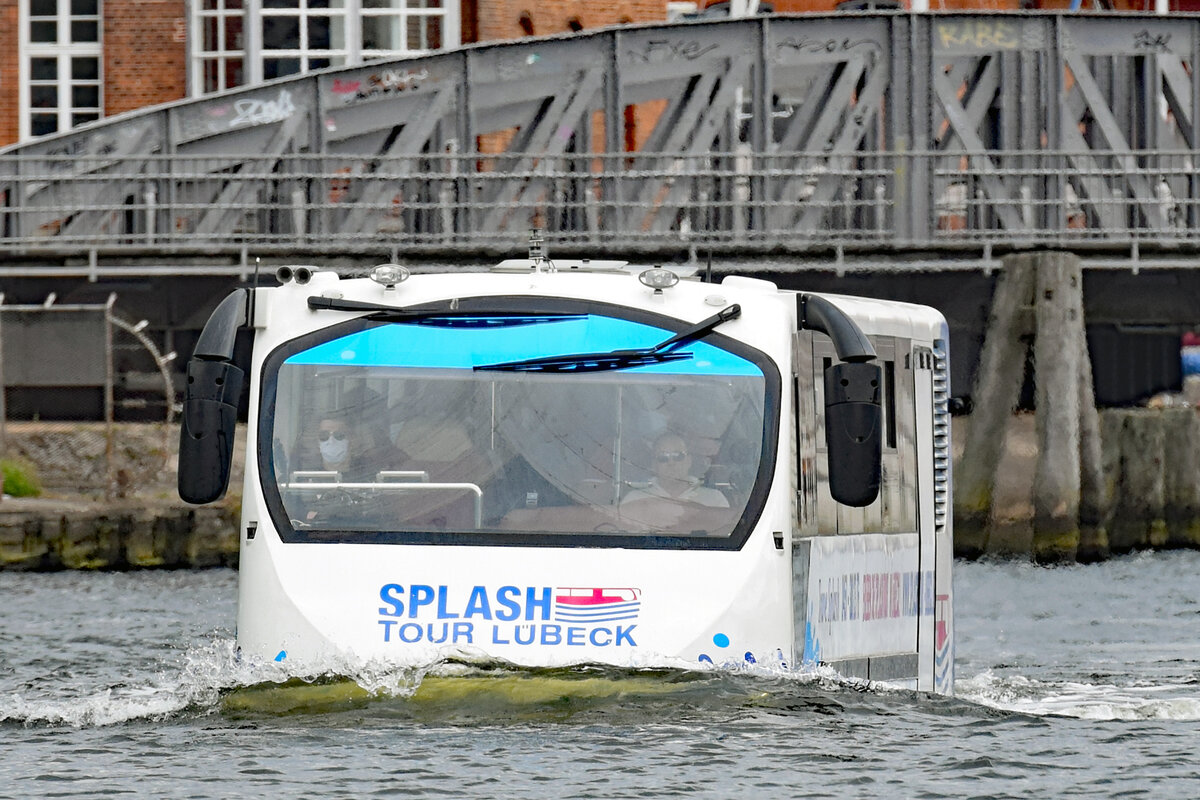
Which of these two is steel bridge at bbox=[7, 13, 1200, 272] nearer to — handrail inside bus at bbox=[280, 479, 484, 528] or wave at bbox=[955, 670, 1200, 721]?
wave at bbox=[955, 670, 1200, 721]

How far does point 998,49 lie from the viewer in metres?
37.2

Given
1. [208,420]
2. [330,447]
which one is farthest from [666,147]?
[208,420]

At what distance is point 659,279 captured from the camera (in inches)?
468

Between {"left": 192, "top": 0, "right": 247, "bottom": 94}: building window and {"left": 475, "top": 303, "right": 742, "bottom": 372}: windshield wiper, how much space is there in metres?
29.7

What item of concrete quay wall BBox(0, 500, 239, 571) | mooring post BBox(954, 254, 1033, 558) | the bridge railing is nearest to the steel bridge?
the bridge railing

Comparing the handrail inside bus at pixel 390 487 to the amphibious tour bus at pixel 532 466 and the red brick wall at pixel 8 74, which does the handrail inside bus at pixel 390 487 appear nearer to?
the amphibious tour bus at pixel 532 466

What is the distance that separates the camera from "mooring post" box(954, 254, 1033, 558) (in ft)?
102

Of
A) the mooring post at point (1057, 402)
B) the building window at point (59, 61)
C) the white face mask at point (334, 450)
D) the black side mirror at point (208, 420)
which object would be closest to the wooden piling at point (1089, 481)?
the mooring post at point (1057, 402)

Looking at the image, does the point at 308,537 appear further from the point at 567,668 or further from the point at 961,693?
the point at 961,693

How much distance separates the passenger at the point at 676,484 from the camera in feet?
38.4

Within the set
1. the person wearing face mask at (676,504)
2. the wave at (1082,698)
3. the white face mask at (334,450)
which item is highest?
the white face mask at (334,450)

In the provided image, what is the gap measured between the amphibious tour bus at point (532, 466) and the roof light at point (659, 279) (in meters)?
0.01

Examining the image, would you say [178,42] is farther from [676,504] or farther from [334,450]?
[676,504]

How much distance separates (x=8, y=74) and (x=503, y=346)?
31137 millimetres
